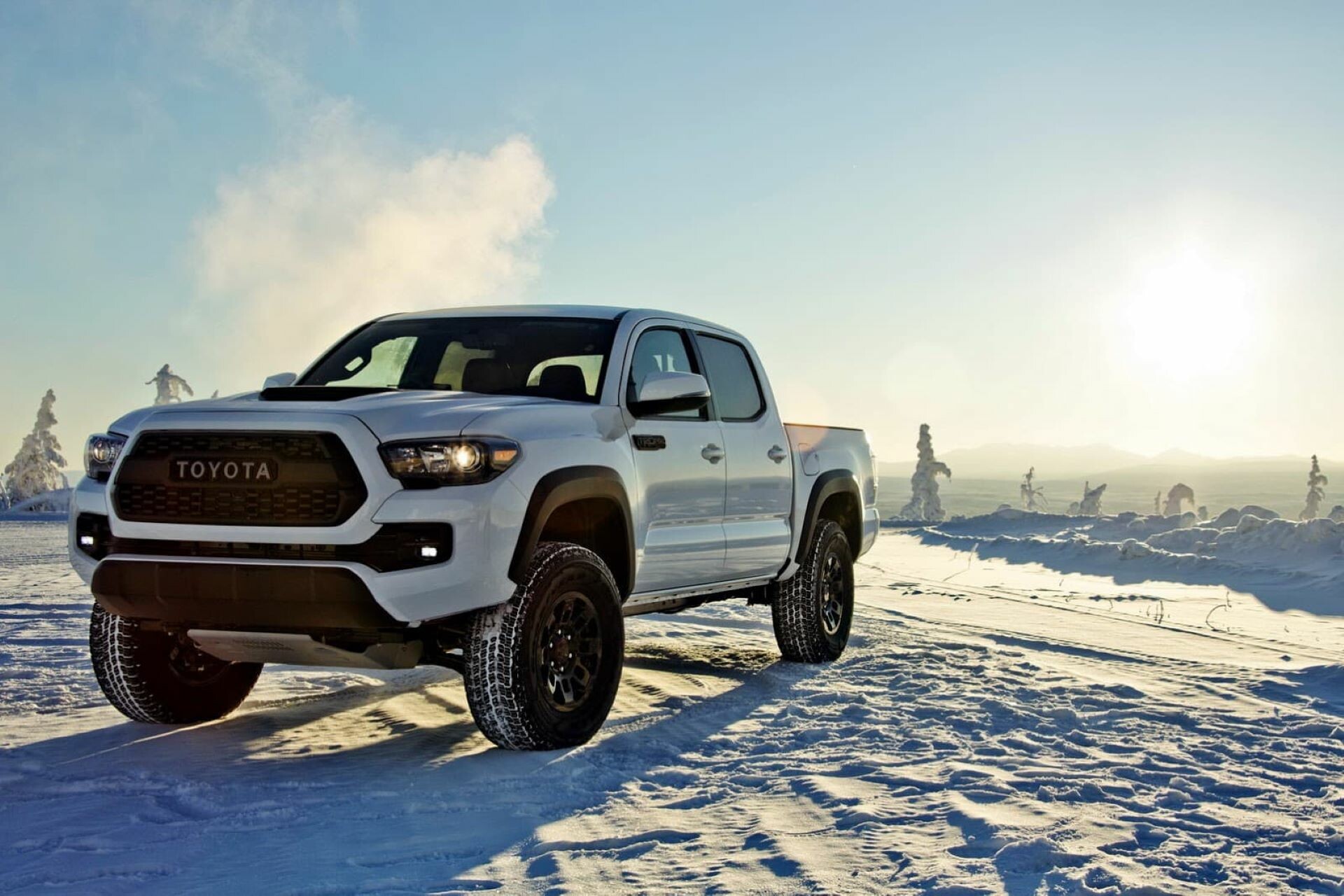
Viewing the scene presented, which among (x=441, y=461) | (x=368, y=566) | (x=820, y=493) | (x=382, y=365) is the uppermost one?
(x=382, y=365)

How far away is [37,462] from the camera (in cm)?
4269

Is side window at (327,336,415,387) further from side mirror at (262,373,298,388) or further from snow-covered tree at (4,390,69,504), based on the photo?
snow-covered tree at (4,390,69,504)

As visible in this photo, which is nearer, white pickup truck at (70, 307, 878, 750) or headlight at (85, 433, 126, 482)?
white pickup truck at (70, 307, 878, 750)

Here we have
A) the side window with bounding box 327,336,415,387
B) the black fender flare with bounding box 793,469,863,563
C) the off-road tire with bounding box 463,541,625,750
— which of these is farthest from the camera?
the black fender flare with bounding box 793,469,863,563

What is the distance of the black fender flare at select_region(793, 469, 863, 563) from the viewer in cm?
845

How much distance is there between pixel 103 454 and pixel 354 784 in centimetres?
188

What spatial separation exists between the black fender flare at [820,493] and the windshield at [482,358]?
2.29m

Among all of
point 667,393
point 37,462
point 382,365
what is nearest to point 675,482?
point 667,393

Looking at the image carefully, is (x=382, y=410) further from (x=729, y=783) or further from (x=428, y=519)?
(x=729, y=783)

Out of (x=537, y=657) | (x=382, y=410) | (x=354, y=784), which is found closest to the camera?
(x=354, y=784)

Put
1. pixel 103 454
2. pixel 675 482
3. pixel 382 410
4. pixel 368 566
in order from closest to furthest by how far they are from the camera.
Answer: pixel 368 566 < pixel 382 410 < pixel 103 454 < pixel 675 482

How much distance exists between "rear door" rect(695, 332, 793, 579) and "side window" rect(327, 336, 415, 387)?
5.71ft

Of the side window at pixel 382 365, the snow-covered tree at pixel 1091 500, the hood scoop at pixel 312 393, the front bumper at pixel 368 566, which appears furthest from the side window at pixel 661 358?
the snow-covered tree at pixel 1091 500

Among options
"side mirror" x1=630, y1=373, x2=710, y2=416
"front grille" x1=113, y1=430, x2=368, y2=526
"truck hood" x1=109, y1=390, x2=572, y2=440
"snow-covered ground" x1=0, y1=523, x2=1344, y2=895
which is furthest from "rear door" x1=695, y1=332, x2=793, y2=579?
"front grille" x1=113, y1=430, x2=368, y2=526
